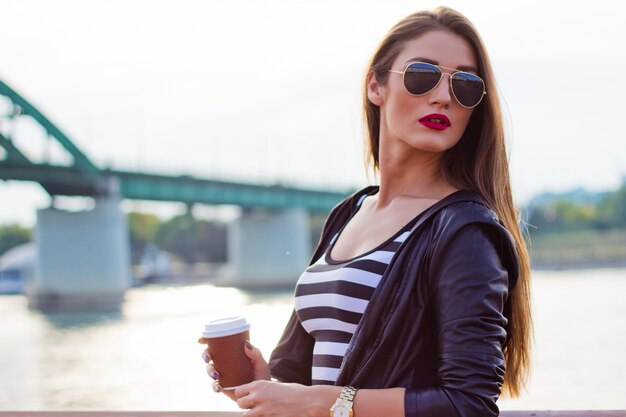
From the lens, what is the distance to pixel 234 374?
2.04 m

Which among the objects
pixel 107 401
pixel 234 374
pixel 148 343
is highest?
pixel 234 374

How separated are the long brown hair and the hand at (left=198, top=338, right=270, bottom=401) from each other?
0.62m

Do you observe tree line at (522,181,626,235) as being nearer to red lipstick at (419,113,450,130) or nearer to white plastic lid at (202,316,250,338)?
red lipstick at (419,113,450,130)

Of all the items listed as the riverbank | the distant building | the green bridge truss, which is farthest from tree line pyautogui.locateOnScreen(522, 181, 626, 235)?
the distant building

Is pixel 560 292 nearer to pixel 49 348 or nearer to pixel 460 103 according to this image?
pixel 49 348

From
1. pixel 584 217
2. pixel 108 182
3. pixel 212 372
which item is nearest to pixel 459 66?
pixel 212 372

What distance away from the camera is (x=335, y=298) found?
6.57 ft

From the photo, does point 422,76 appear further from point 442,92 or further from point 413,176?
point 413,176

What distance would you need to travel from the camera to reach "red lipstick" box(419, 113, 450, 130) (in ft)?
6.70

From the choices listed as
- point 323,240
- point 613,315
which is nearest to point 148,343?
point 613,315

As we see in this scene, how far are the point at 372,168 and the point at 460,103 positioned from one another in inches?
21.0

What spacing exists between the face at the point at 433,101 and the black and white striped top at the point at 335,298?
0.78ft

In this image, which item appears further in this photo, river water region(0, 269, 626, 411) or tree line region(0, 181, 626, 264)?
tree line region(0, 181, 626, 264)

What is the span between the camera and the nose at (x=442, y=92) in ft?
6.57
